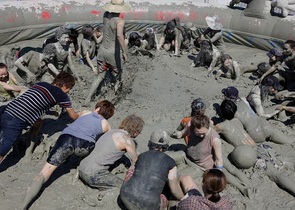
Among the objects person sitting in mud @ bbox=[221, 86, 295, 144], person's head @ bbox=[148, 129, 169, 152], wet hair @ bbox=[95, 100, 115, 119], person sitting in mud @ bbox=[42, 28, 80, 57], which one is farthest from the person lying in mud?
person sitting in mud @ bbox=[42, 28, 80, 57]

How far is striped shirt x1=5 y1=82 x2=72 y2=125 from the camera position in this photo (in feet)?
13.7

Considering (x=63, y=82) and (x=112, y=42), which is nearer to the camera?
(x=63, y=82)

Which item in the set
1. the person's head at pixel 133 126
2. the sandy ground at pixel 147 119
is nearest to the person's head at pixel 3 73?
the sandy ground at pixel 147 119

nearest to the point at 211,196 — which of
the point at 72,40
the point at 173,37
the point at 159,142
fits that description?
the point at 159,142

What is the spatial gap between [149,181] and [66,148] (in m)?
1.02

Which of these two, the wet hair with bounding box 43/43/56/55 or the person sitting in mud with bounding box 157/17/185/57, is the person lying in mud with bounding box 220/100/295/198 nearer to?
the wet hair with bounding box 43/43/56/55

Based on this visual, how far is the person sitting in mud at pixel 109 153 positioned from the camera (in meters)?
4.05

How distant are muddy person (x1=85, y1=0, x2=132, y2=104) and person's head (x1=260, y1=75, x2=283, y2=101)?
2234 mm

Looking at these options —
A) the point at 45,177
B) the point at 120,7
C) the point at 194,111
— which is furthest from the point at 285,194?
the point at 120,7

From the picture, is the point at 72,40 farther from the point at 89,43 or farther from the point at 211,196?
the point at 211,196

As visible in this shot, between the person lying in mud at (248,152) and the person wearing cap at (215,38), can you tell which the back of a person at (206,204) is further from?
the person wearing cap at (215,38)

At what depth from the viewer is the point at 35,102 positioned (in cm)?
419

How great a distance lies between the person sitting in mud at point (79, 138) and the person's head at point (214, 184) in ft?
5.10

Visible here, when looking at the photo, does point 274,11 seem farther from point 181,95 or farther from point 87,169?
point 87,169
